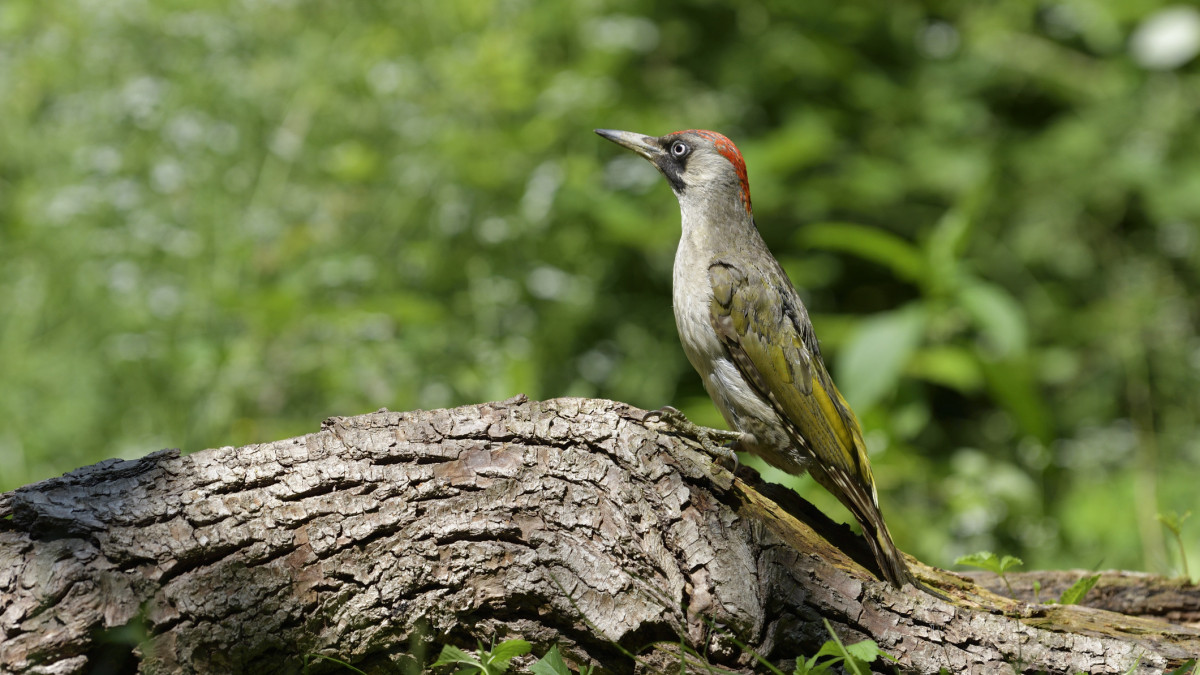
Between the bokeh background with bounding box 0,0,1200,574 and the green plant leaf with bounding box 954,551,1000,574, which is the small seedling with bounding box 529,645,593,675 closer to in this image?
the green plant leaf with bounding box 954,551,1000,574

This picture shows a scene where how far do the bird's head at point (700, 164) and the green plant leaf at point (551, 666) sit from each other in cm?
236

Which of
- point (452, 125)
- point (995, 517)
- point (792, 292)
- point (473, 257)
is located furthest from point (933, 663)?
point (452, 125)

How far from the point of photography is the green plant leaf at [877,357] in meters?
4.54

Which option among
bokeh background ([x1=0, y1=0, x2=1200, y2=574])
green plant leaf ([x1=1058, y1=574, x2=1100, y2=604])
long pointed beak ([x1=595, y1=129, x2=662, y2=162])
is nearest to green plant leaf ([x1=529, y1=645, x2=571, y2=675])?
green plant leaf ([x1=1058, y1=574, x2=1100, y2=604])

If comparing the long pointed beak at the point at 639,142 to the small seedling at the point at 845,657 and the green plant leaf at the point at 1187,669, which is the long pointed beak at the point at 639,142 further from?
the green plant leaf at the point at 1187,669

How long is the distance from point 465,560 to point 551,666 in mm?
387

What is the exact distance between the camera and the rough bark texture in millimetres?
2471

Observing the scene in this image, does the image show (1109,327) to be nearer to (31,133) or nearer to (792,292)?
(792,292)

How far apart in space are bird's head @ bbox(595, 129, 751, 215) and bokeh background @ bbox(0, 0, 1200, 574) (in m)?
0.94

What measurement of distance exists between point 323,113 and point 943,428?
4707 mm

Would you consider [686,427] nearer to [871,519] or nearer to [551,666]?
[871,519]

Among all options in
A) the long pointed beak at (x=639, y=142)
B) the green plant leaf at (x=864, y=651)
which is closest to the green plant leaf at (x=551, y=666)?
the green plant leaf at (x=864, y=651)

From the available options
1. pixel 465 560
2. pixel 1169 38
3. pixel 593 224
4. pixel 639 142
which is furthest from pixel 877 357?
pixel 1169 38

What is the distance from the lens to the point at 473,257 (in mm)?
6125
